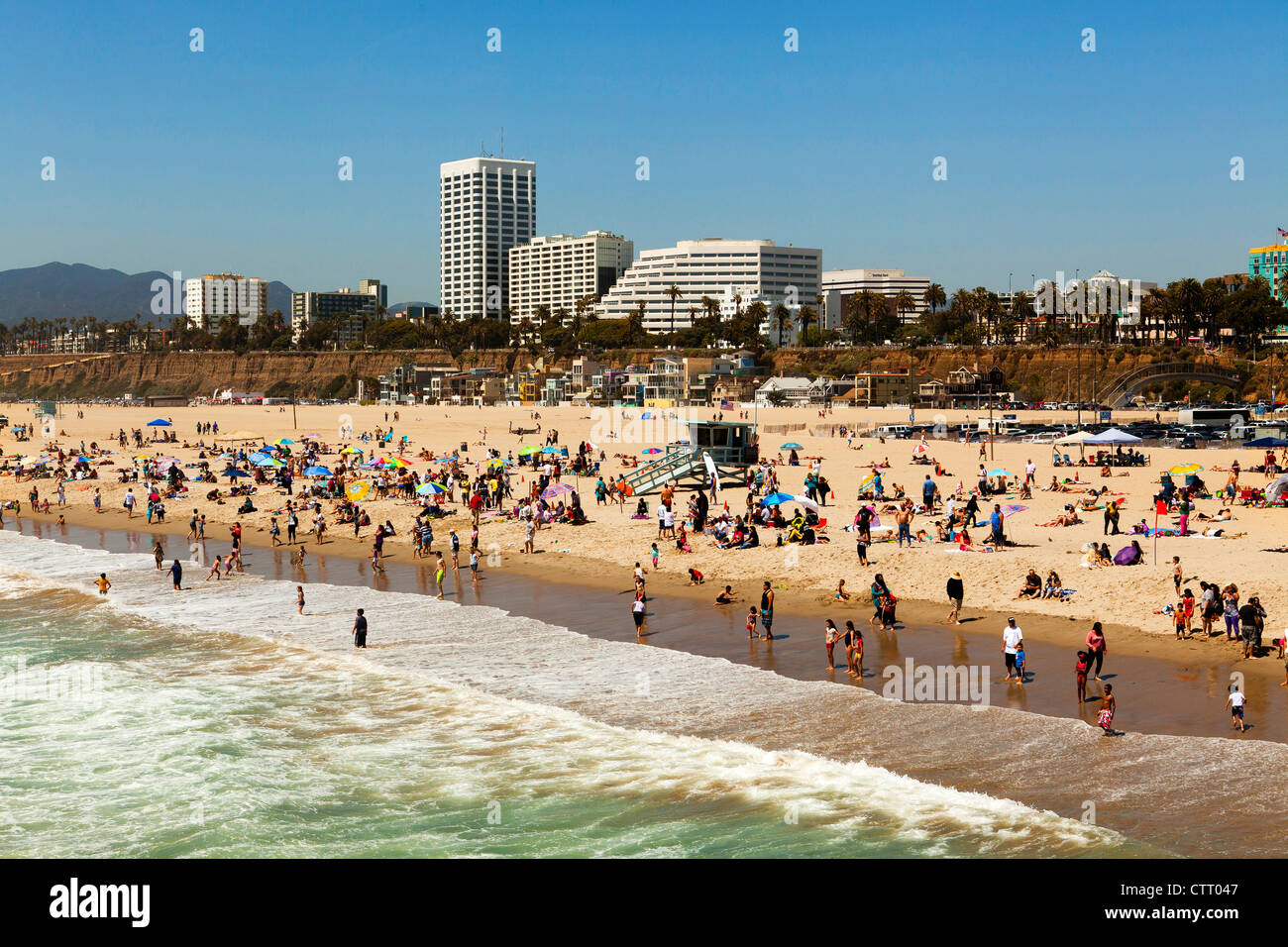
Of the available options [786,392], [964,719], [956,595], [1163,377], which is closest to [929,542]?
[956,595]

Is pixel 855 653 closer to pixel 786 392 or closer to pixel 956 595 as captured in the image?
pixel 956 595

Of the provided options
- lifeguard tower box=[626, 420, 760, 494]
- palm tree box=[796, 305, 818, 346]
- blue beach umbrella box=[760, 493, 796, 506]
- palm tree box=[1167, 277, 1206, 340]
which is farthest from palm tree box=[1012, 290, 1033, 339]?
blue beach umbrella box=[760, 493, 796, 506]

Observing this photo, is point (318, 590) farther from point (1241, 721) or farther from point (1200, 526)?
point (1200, 526)

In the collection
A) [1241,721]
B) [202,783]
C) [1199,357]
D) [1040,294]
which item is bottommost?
[202,783]

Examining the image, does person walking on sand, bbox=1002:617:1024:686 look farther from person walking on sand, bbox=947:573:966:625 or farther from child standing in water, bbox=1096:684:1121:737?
person walking on sand, bbox=947:573:966:625

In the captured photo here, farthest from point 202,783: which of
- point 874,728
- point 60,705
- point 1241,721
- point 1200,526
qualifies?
point 1200,526

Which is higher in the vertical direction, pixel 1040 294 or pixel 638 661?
pixel 1040 294
